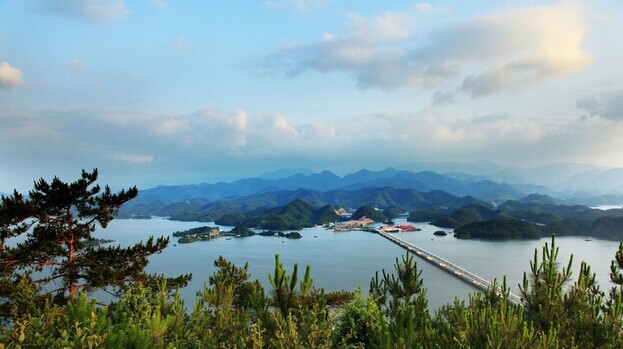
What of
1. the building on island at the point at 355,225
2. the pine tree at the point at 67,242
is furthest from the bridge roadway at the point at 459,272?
the building on island at the point at 355,225

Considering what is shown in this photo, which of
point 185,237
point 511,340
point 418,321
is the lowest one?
point 185,237

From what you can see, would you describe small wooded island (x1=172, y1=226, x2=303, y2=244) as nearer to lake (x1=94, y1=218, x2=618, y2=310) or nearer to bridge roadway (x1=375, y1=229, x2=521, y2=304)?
lake (x1=94, y1=218, x2=618, y2=310)

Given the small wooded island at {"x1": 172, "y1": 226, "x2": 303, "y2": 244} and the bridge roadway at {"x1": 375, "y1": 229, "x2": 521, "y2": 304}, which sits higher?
the bridge roadway at {"x1": 375, "y1": 229, "x2": 521, "y2": 304}

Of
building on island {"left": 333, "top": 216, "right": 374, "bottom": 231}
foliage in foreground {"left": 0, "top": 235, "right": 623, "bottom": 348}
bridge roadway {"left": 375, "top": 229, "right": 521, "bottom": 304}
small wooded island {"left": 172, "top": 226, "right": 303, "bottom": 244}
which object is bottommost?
small wooded island {"left": 172, "top": 226, "right": 303, "bottom": 244}

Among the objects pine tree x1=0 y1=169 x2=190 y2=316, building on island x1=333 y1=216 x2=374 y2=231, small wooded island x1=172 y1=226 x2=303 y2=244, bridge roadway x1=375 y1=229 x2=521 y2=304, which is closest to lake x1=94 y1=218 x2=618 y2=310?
bridge roadway x1=375 y1=229 x2=521 y2=304

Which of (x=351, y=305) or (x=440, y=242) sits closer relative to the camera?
(x=351, y=305)

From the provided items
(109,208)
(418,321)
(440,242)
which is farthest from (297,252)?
(418,321)

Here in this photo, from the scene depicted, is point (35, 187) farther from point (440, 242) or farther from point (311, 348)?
point (440, 242)
